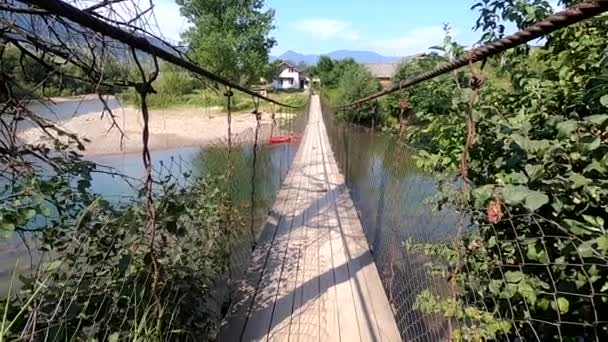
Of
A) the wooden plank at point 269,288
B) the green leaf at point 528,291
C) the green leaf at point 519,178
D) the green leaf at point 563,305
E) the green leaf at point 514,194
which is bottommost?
the wooden plank at point 269,288

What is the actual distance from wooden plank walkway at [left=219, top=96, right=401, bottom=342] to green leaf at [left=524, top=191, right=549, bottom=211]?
130 cm

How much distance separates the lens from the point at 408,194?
2.04 metres

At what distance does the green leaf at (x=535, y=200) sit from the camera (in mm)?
735

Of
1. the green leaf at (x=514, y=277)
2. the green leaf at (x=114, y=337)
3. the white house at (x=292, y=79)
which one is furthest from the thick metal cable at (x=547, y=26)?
the white house at (x=292, y=79)

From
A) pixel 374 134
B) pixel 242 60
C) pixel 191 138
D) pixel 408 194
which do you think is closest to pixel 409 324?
pixel 408 194

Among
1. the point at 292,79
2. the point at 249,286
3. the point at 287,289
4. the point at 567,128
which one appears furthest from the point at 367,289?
the point at 292,79

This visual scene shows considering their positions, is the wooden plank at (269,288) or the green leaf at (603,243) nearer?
the green leaf at (603,243)

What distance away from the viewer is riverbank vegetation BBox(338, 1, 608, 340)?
809mm

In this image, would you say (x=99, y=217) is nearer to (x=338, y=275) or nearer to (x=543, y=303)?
(x=543, y=303)

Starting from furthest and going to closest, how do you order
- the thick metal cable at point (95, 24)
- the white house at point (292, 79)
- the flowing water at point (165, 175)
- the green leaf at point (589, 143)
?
the white house at point (292, 79)
the flowing water at point (165, 175)
the green leaf at point (589, 143)
the thick metal cable at point (95, 24)

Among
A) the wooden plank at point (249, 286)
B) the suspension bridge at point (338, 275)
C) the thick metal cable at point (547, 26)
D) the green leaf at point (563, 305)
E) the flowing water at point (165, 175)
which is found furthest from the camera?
the wooden plank at point (249, 286)

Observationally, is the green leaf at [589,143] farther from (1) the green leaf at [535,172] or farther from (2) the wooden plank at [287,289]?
(2) the wooden plank at [287,289]

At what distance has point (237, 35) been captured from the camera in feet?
111

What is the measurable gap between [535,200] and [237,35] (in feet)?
116
